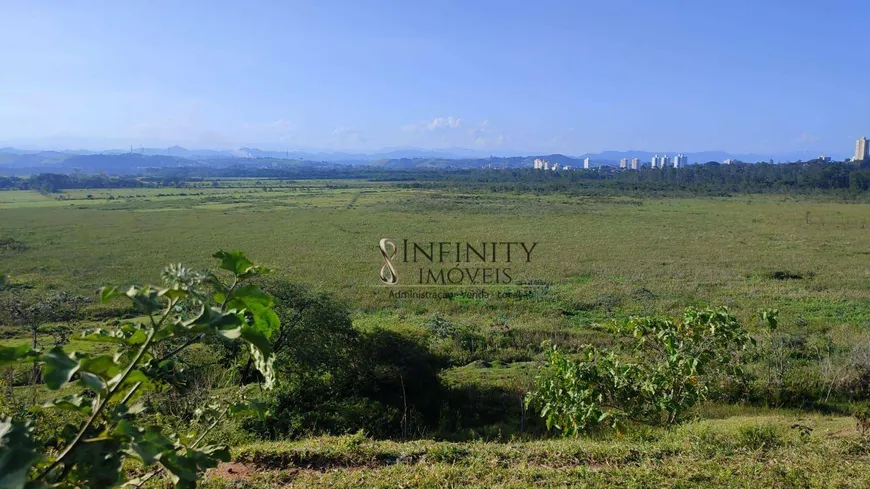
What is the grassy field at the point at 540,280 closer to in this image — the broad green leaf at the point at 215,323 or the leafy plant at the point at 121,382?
the leafy plant at the point at 121,382

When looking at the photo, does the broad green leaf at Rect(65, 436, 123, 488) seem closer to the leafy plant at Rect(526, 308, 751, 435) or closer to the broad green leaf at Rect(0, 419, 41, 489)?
the broad green leaf at Rect(0, 419, 41, 489)

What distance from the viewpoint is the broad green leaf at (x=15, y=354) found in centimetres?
113

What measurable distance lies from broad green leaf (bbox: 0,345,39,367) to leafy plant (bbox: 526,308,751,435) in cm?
445

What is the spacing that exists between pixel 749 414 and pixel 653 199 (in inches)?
2568

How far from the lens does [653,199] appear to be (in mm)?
68562

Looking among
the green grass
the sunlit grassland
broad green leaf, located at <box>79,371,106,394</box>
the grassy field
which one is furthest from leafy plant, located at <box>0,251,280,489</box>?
the sunlit grassland

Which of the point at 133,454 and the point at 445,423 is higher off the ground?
the point at 133,454

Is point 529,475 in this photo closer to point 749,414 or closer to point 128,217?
point 749,414

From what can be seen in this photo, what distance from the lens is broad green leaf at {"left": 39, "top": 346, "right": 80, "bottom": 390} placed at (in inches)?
39.4

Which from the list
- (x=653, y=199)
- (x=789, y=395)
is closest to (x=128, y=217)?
(x=789, y=395)

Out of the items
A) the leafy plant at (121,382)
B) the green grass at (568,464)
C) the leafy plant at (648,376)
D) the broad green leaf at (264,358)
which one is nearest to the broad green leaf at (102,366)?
the leafy plant at (121,382)

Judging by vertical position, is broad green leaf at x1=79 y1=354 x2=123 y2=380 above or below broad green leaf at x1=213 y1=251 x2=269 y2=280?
below

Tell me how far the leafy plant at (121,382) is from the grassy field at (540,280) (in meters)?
0.35

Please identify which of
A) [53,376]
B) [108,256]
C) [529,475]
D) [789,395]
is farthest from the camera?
[108,256]
